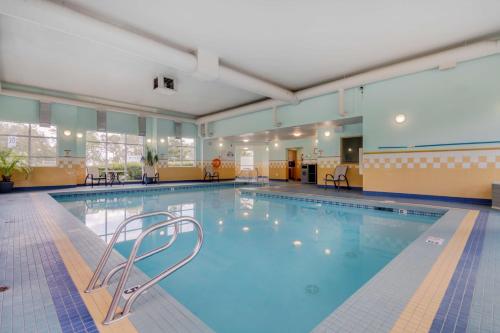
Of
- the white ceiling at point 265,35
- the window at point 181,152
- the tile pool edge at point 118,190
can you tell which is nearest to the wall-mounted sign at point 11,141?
the white ceiling at point 265,35

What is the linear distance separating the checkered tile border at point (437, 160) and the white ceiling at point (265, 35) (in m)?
2.08

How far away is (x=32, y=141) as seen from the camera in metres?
7.82

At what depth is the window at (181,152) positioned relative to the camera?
35.9ft

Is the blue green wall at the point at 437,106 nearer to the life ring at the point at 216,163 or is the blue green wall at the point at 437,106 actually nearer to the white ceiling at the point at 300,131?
the white ceiling at the point at 300,131

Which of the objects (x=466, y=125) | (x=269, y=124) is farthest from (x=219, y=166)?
(x=466, y=125)

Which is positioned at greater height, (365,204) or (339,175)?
(339,175)

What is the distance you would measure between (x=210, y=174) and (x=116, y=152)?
4134 millimetres

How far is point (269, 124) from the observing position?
27.0ft

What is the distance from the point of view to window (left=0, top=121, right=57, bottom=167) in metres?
7.46

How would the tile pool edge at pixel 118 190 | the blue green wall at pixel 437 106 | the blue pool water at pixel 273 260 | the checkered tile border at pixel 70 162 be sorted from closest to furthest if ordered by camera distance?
the blue pool water at pixel 273 260 < the blue green wall at pixel 437 106 < the tile pool edge at pixel 118 190 < the checkered tile border at pixel 70 162

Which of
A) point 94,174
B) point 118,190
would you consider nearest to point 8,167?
point 94,174

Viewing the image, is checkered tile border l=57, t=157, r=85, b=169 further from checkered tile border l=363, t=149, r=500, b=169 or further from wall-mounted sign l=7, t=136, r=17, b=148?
checkered tile border l=363, t=149, r=500, b=169

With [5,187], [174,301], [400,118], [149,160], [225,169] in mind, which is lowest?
[174,301]

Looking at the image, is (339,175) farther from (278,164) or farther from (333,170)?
(278,164)
